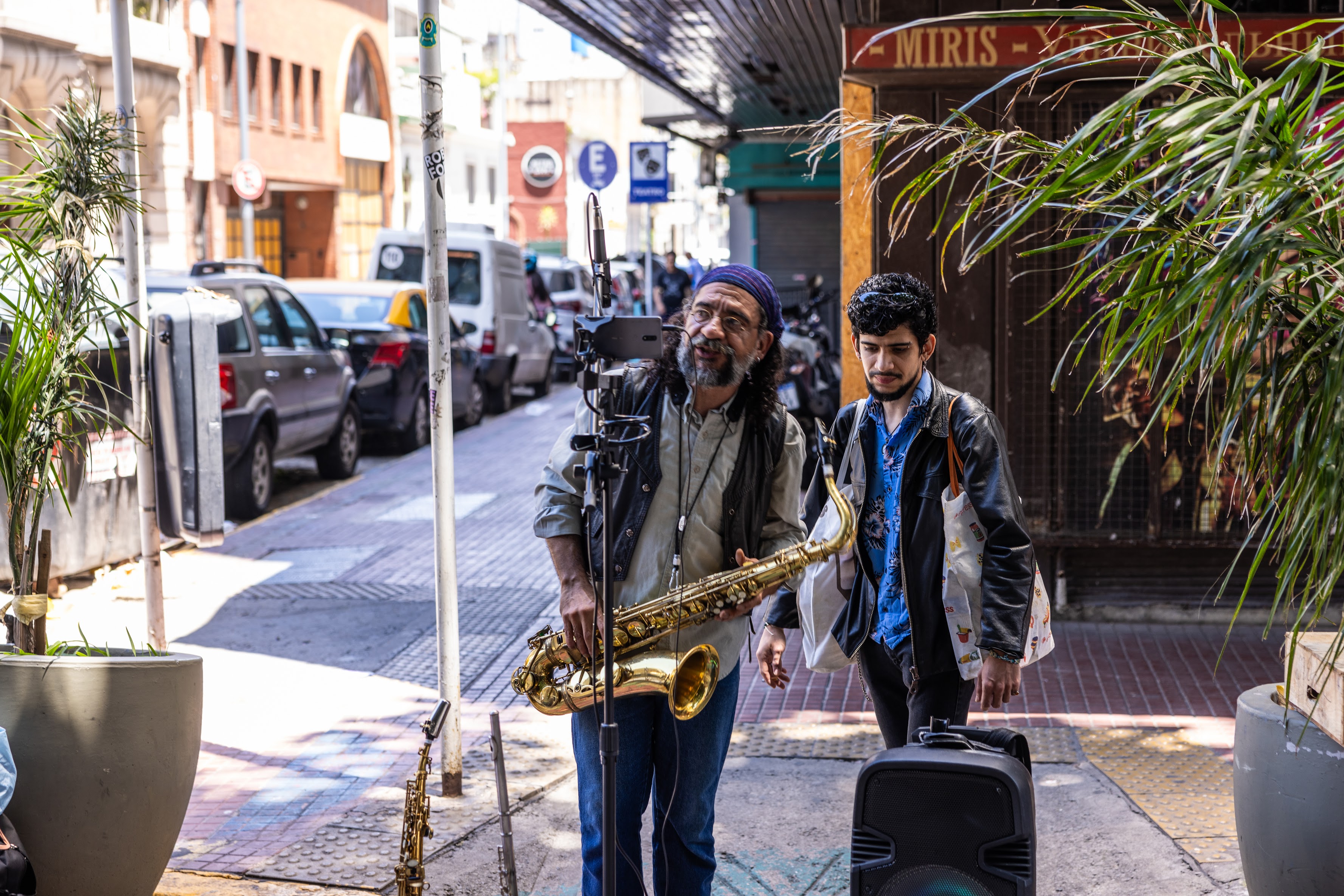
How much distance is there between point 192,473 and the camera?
746 centimetres

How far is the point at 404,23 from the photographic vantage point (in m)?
48.1

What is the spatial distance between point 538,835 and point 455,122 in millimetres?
46890

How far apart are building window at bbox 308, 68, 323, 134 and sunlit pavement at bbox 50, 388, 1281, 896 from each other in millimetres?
30872

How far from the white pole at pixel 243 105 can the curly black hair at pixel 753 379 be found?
88.8 ft

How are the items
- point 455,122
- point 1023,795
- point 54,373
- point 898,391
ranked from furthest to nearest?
point 455,122, point 54,373, point 898,391, point 1023,795

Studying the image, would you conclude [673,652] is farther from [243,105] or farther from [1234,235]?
[243,105]

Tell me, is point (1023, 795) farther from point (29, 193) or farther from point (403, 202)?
point (403, 202)

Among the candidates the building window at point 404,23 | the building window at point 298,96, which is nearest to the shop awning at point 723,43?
the building window at point 298,96

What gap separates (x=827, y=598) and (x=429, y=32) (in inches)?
101

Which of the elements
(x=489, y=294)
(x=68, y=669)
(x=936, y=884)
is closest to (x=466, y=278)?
(x=489, y=294)

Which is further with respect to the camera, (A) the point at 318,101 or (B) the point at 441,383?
(A) the point at 318,101

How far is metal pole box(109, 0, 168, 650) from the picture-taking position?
5.81 meters

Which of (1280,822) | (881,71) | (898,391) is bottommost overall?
(1280,822)

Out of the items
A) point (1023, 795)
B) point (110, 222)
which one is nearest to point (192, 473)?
point (110, 222)
